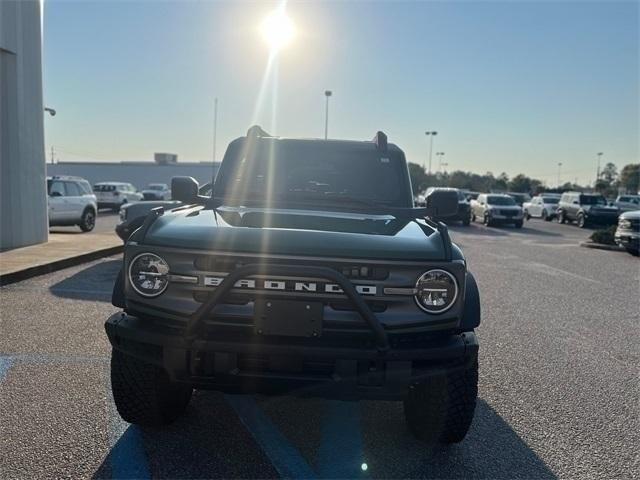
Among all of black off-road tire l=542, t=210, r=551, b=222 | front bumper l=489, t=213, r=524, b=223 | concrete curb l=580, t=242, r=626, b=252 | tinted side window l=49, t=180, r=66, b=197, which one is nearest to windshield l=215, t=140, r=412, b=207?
tinted side window l=49, t=180, r=66, b=197

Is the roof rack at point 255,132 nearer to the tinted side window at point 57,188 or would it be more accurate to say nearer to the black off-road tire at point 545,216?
the tinted side window at point 57,188

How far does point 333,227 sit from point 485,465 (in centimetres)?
159

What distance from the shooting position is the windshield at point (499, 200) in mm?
27719

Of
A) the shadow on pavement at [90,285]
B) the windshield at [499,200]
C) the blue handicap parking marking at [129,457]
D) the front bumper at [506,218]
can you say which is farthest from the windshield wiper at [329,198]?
the windshield at [499,200]

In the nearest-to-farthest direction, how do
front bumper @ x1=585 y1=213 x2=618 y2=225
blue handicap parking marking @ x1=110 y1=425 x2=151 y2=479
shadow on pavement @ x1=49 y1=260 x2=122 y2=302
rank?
blue handicap parking marking @ x1=110 y1=425 x2=151 y2=479 → shadow on pavement @ x1=49 y1=260 x2=122 y2=302 → front bumper @ x1=585 y1=213 x2=618 y2=225

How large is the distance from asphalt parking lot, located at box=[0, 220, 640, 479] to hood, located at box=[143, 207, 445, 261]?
120 centimetres

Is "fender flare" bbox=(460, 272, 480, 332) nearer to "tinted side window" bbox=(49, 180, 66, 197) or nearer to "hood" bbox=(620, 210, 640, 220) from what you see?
"hood" bbox=(620, 210, 640, 220)

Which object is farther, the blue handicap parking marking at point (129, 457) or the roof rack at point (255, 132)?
the roof rack at point (255, 132)

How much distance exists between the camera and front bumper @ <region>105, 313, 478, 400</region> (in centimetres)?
271

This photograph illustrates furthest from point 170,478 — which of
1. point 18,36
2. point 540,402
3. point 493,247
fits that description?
point 493,247

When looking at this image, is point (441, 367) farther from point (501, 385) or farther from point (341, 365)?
point (501, 385)

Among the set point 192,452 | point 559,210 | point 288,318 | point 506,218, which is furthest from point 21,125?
point 559,210

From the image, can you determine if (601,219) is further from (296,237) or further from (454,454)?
(296,237)

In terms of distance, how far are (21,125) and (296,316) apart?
36.7ft
